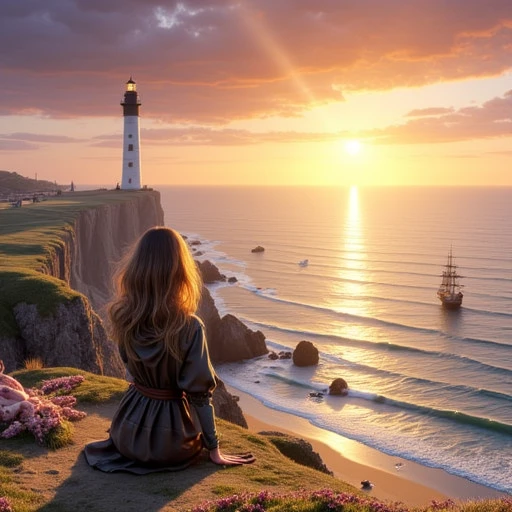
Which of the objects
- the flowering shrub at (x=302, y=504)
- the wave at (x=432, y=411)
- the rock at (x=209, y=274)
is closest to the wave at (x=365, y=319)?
the rock at (x=209, y=274)

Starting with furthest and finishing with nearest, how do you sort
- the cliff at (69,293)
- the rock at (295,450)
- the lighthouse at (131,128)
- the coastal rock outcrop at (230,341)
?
1. the lighthouse at (131,128)
2. the coastal rock outcrop at (230,341)
3. the cliff at (69,293)
4. the rock at (295,450)

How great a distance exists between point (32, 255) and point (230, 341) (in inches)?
879

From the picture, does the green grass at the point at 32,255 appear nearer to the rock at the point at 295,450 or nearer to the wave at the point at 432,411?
the rock at the point at 295,450

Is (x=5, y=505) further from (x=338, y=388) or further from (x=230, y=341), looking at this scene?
(x=230, y=341)

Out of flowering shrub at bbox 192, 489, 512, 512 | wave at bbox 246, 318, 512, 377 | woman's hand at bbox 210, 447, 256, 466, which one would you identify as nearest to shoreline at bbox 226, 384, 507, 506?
wave at bbox 246, 318, 512, 377

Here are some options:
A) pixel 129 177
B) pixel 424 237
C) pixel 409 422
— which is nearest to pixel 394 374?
pixel 409 422

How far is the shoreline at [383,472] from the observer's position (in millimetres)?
25719

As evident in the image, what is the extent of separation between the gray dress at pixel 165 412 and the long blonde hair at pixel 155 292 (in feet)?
0.65

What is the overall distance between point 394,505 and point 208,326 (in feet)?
134

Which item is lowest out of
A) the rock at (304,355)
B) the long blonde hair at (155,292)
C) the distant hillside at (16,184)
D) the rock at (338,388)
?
the rock at (338,388)

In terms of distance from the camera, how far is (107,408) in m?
12.2

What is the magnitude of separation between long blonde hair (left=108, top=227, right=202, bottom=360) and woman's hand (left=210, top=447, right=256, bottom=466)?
1.97 m

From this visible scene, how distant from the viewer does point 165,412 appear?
8750 mm

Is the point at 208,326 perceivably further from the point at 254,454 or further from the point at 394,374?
the point at 254,454
